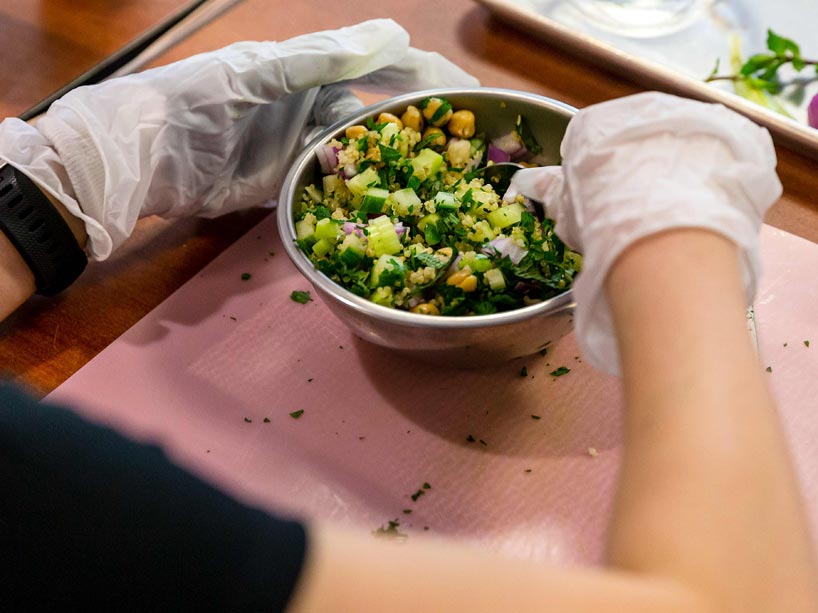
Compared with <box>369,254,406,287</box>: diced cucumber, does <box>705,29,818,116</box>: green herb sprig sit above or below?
above

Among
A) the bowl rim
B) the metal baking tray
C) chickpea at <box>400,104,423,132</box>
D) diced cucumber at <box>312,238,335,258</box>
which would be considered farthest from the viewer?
the metal baking tray

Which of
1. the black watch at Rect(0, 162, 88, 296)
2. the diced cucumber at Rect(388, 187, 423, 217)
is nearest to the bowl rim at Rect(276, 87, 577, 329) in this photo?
the diced cucumber at Rect(388, 187, 423, 217)

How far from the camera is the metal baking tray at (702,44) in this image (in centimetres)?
111

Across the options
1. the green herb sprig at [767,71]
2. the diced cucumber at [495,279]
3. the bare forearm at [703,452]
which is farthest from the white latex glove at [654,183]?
the green herb sprig at [767,71]

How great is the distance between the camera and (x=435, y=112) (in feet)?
3.10

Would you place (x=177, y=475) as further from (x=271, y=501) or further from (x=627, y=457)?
(x=271, y=501)

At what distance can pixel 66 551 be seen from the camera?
1.25 feet

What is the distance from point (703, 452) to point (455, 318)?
306 millimetres

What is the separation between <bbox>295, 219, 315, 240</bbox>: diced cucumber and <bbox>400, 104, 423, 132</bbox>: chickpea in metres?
0.18

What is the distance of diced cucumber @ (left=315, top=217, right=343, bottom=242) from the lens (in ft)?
2.76

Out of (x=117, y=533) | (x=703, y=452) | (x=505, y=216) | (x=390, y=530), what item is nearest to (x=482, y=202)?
(x=505, y=216)

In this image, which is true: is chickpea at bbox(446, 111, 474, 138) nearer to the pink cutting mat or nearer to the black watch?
the pink cutting mat

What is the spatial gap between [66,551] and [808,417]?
0.75m

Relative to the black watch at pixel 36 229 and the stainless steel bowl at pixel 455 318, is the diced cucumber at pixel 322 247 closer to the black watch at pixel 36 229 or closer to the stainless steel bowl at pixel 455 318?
the stainless steel bowl at pixel 455 318
